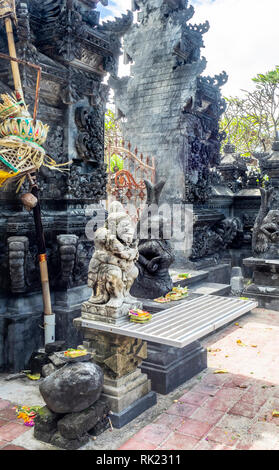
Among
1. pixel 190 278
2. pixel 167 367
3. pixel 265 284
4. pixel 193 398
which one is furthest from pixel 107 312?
pixel 265 284

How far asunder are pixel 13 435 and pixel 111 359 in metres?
1.16

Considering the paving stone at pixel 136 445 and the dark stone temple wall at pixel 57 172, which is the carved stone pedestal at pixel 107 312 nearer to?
the paving stone at pixel 136 445

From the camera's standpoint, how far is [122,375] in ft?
A: 14.8

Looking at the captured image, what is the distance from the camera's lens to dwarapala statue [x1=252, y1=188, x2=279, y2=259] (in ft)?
30.7

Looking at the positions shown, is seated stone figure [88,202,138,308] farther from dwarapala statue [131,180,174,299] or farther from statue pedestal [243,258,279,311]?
statue pedestal [243,258,279,311]

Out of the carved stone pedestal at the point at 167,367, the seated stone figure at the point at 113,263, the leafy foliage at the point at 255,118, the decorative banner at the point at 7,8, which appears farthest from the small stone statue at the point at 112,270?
the leafy foliage at the point at 255,118

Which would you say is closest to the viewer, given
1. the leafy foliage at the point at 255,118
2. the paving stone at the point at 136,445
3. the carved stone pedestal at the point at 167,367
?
the paving stone at the point at 136,445

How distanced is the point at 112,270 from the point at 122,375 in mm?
1113

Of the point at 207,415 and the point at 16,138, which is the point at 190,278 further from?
the point at 16,138

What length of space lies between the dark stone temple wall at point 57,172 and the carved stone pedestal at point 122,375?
1.38 metres

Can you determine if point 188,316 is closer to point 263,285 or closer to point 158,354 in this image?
point 158,354

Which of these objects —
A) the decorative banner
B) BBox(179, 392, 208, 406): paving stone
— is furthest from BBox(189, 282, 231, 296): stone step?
the decorative banner

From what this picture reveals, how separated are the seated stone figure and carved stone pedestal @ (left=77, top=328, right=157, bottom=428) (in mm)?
406

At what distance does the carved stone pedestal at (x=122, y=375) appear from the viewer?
4.34 meters
